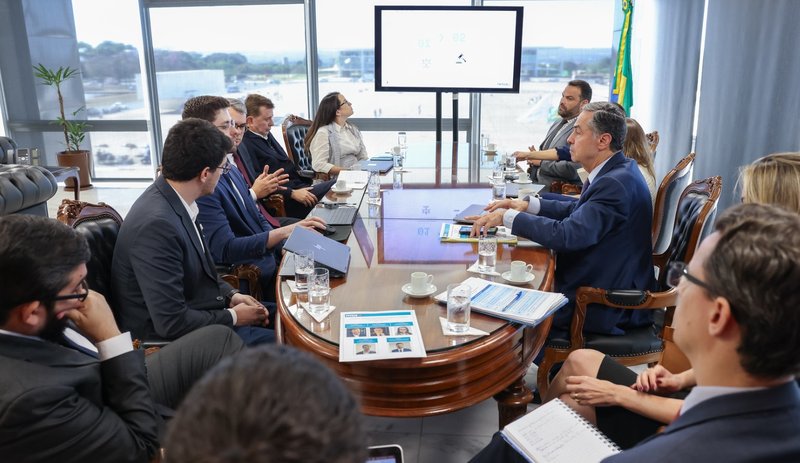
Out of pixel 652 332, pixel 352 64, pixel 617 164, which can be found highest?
pixel 352 64

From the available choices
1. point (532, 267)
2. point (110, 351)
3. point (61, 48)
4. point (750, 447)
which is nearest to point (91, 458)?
point (110, 351)

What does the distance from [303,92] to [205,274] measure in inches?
194

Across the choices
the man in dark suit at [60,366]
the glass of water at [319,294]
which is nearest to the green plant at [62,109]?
the glass of water at [319,294]

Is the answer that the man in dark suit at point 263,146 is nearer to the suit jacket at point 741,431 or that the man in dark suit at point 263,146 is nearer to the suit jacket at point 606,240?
the suit jacket at point 606,240

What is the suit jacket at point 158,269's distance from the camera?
183cm

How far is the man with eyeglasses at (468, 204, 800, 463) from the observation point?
2.89ft

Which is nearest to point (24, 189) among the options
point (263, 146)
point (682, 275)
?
point (263, 146)

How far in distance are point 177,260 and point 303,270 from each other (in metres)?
0.41

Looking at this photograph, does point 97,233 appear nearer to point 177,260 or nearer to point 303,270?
point 177,260

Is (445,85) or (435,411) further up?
(445,85)

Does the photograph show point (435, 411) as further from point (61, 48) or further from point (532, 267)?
point (61, 48)

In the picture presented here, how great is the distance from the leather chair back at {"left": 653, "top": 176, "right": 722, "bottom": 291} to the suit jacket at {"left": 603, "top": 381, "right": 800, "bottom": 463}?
52.1 inches

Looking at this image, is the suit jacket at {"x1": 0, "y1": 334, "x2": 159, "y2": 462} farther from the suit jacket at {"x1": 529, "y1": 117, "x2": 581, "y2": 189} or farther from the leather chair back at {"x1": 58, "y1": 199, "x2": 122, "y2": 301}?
the suit jacket at {"x1": 529, "y1": 117, "x2": 581, "y2": 189}

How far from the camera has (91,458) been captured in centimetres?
121
